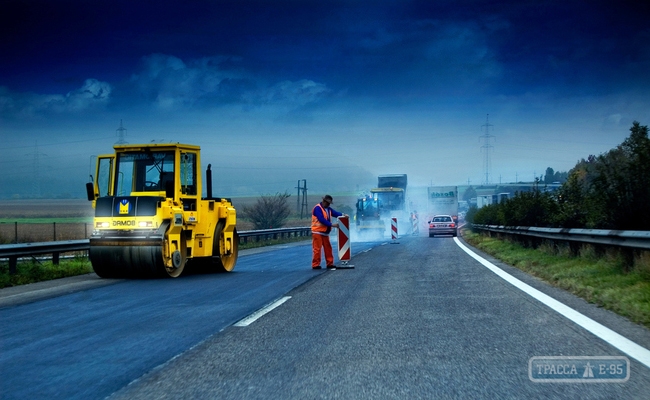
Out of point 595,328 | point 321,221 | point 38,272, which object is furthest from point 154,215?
point 595,328

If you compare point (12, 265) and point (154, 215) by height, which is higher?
point (154, 215)

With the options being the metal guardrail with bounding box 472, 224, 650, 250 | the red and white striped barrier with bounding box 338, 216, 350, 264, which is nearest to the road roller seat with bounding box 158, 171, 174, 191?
the red and white striped barrier with bounding box 338, 216, 350, 264

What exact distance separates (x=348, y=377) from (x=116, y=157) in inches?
456

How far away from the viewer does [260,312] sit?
8.90 meters

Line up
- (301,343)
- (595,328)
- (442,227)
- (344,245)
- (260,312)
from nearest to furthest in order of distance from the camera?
1. (301,343)
2. (595,328)
3. (260,312)
4. (344,245)
5. (442,227)

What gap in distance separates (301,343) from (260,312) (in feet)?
7.30

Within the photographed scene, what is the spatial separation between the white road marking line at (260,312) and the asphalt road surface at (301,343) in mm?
80

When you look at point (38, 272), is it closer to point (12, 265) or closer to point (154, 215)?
point (12, 265)

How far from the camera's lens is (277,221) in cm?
5925

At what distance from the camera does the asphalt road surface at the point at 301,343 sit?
5.05 meters

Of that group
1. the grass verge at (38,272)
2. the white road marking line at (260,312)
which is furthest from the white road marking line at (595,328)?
the grass verge at (38,272)

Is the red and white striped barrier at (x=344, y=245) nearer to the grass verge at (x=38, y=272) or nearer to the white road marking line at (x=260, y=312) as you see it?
the grass verge at (x=38, y=272)

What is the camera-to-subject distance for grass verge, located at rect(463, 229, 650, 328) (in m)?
8.54

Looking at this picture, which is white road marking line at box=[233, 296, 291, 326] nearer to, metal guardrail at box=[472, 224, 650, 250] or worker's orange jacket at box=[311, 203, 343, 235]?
metal guardrail at box=[472, 224, 650, 250]
